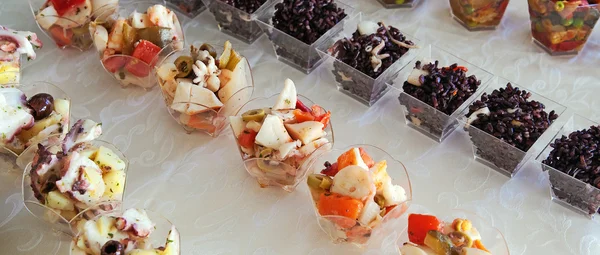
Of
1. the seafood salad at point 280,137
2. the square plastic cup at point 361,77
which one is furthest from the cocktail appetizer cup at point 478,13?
the seafood salad at point 280,137

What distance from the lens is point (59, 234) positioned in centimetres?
144

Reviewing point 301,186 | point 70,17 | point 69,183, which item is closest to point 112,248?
point 69,183

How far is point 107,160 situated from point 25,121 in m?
0.23

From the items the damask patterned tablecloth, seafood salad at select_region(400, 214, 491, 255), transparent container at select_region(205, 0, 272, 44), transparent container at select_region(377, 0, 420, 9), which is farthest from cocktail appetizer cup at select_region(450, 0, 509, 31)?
seafood salad at select_region(400, 214, 491, 255)

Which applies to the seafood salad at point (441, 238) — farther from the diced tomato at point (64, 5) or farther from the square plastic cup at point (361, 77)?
the diced tomato at point (64, 5)

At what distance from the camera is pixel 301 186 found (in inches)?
60.4

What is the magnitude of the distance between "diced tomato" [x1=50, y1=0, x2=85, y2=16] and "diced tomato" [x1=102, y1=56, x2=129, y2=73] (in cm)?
20

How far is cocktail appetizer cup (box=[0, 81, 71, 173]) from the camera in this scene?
1.41 m

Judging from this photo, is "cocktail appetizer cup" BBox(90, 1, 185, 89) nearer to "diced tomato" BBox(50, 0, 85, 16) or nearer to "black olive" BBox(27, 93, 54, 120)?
"diced tomato" BBox(50, 0, 85, 16)

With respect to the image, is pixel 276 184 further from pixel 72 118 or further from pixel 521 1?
pixel 521 1

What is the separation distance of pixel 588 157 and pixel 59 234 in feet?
4.11

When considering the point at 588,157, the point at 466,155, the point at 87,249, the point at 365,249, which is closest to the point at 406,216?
the point at 365,249

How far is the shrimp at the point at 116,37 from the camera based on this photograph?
166 cm

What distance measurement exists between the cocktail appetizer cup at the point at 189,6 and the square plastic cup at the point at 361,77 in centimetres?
48
